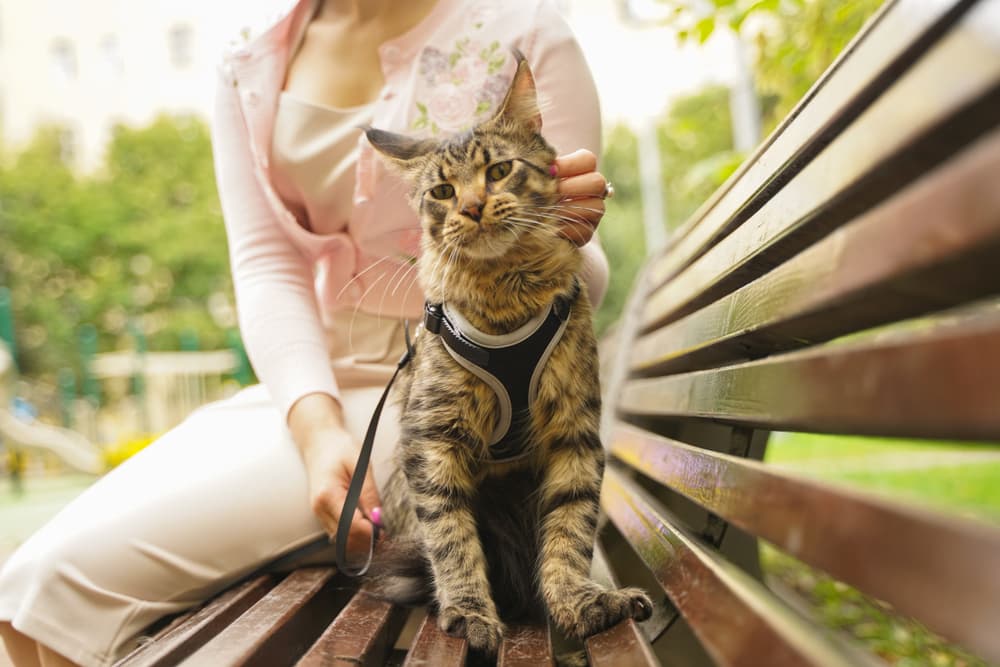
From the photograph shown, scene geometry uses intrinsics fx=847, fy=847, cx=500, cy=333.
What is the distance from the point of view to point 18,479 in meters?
8.44

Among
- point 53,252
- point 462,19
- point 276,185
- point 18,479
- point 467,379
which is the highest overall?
point 53,252

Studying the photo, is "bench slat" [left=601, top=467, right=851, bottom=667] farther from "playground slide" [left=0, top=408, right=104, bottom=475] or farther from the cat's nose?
"playground slide" [left=0, top=408, right=104, bottom=475]

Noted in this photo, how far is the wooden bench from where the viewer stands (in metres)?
0.57

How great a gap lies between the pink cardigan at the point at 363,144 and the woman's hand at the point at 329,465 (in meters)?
0.06

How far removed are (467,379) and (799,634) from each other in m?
0.88

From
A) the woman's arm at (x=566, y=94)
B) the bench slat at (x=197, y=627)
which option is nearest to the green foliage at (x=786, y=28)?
the woman's arm at (x=566, y=94)

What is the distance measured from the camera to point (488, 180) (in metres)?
1.63

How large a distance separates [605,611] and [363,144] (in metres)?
1.19

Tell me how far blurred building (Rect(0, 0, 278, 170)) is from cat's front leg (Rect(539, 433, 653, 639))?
27.0 m

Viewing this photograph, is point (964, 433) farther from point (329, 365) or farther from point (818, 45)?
point (818, 45)

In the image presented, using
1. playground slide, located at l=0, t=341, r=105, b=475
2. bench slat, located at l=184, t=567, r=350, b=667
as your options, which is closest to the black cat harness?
bench slat, located at l=184, t=567, r=350, b=667

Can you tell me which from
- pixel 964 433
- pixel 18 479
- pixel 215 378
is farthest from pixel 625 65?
pixel 964 433

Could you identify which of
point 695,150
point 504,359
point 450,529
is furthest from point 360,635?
point 695,150

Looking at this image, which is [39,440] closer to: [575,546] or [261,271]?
[261,271]
